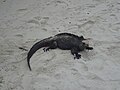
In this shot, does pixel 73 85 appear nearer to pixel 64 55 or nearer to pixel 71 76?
pixel 71 76

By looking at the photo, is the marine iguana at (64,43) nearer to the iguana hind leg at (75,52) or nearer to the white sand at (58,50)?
the iguana hind leg at (75,52)

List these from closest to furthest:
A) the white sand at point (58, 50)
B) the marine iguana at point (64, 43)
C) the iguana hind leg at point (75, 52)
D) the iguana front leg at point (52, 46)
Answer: the white sand at point (58, 50)
the iguana hind leg at point (75, 52)
the marine iguana at point (64, 43)
the iguana front leg at point (52, 46)

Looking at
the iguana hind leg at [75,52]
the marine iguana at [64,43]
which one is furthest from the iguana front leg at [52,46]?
the iguana hind leg at [75,52]

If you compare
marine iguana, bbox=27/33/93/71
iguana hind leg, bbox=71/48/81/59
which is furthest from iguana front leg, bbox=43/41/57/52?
iguana hind leg, bbox=71/48/81/59

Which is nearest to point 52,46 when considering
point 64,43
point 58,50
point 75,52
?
point 58,50

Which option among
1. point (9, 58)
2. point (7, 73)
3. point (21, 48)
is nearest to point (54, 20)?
point (21, 48)

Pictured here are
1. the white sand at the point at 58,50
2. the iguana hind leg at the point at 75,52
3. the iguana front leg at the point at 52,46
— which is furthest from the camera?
the iguana front leg at the point at 52,46
